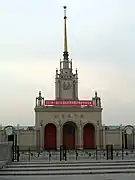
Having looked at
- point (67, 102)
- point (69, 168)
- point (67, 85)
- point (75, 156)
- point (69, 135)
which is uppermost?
point (67, 85)

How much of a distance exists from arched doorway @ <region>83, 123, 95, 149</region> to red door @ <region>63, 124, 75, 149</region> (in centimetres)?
205

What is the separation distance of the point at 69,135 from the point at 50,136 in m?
3.35

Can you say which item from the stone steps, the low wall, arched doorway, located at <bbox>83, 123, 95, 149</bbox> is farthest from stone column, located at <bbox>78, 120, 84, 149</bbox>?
the stone steps

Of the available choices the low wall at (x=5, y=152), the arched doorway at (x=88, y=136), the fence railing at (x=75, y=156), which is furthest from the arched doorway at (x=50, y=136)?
the low wall at (x=5, y=152)

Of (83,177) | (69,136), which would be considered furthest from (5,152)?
(69,136)

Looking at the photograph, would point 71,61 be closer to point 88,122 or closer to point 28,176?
point 88,122

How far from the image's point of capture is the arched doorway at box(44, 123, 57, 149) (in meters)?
53.9

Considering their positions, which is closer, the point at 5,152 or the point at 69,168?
the point at 69,168

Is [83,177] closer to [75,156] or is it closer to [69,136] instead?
[75,156]

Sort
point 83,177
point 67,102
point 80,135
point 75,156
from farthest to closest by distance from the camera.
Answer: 1. point 67,102
2. point 80,135
3. point 75,156
4. point 83,177

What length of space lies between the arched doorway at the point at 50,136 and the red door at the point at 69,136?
1.90m

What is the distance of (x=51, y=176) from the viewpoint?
16906 millimetres

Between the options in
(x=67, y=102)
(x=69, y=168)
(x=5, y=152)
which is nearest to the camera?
(x=69, y=168)

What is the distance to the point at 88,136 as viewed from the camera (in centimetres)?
5556
